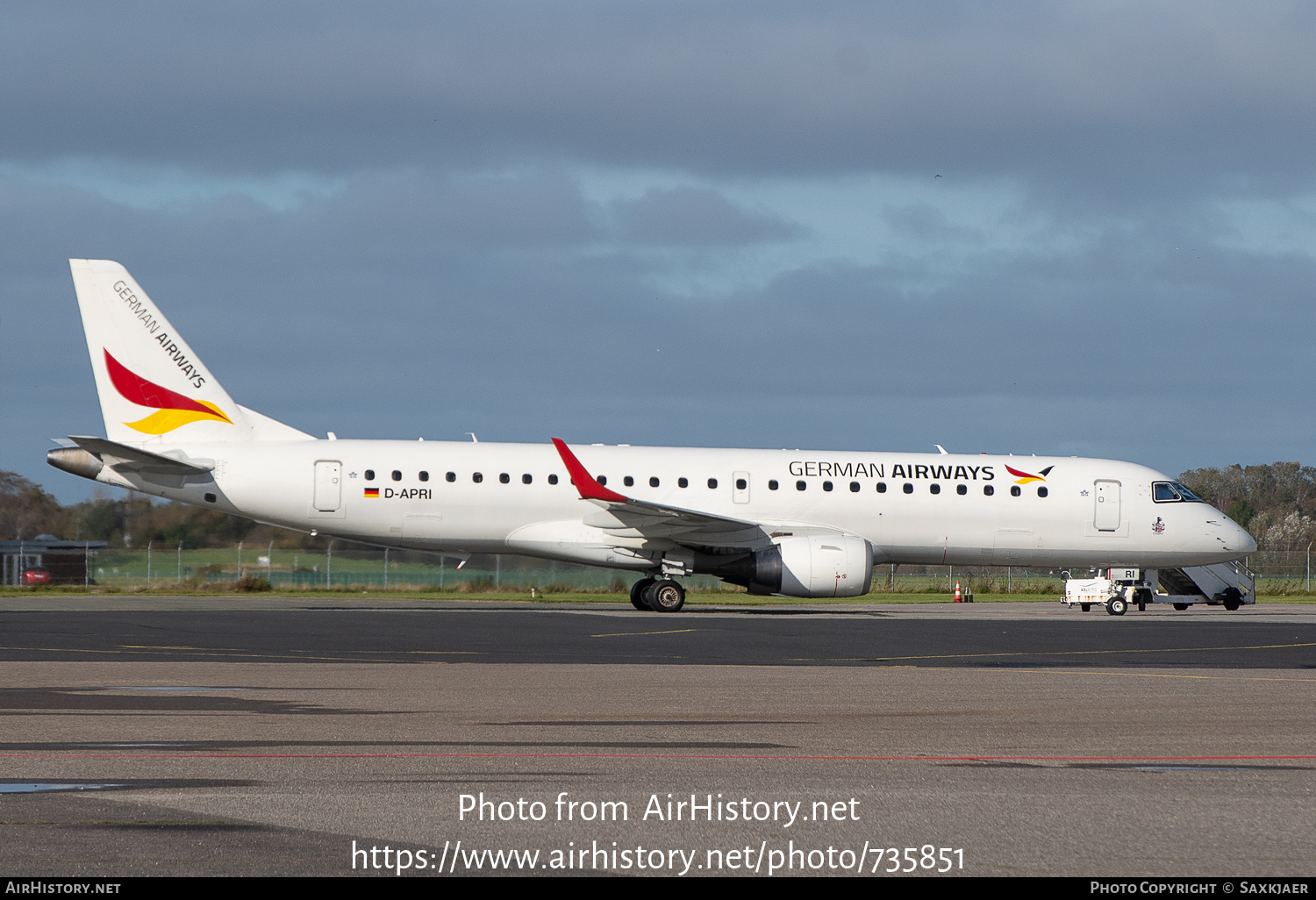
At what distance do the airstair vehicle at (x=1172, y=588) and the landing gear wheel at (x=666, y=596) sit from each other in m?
10.2

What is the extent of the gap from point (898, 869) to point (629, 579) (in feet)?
128

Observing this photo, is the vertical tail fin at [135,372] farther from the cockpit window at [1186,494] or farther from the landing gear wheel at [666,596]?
the cockpit window at [1186,494]

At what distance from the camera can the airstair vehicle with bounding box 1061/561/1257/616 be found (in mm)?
33375

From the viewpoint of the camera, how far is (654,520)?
1123 inches

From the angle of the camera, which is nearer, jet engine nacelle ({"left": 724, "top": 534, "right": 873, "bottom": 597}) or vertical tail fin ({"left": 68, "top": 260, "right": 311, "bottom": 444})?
jet engine nacelle ({"left": 724, "top": 534, "right": 873, "bottom": 597})

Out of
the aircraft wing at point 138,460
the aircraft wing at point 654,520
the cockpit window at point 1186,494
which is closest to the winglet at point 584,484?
the aircraft wing at point 654,520

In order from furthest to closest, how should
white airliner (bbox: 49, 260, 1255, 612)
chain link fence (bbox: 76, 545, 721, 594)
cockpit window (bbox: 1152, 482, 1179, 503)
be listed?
chain link fence (bbox: 76, 545, 721, 594) < cockpit window (bbox: 1152, 482, 1179, 503) < white airliner (bbox: 49, 260, 1255, 612)

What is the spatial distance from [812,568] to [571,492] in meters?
5.22

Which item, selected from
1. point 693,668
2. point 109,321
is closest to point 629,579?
point 109,321

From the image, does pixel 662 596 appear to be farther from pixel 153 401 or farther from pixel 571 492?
pixel 153 401

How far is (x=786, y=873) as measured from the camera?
5.41 meters

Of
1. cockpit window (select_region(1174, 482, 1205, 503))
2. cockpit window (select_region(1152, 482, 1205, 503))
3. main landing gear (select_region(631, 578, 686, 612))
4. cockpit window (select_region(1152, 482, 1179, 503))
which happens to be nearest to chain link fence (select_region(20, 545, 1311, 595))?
cockpit window (select_region(1174, 482, 1205, 503))

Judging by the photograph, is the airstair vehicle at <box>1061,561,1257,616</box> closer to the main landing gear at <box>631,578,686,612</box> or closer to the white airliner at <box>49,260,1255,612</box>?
the white airliner at <box>49,260,1255,612</box>

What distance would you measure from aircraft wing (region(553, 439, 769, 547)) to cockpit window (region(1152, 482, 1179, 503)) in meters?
9.12
